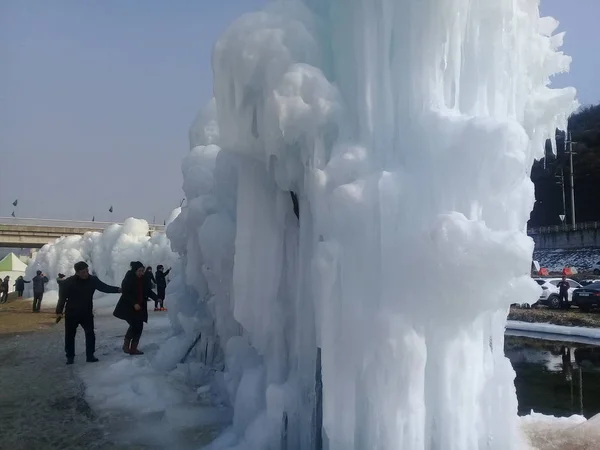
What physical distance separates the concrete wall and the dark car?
1024 inches

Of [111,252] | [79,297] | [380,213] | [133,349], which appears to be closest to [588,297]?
[133,349]

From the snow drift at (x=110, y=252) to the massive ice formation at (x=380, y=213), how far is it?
20.9 metres

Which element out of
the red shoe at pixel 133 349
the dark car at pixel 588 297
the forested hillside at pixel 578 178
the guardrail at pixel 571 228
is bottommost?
the red shoe at pixel 133 349

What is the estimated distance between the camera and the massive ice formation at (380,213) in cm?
405

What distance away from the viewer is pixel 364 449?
165 inches

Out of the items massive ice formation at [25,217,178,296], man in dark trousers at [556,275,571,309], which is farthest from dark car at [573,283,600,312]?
massive ice formation at [25,217,178,296]

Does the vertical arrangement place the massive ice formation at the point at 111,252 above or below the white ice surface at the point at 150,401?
above

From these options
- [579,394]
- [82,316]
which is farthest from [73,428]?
[579,394]

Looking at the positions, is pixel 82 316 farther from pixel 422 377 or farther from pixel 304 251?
pixel 422 377

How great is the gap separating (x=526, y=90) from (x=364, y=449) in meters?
4.13

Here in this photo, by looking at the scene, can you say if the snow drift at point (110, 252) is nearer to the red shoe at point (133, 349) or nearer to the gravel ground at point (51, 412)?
the red shoe at point (133, 349)

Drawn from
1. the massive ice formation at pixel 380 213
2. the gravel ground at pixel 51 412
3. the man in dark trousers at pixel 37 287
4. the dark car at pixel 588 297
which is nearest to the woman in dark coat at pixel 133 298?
the gravel ground at pixel 51 412

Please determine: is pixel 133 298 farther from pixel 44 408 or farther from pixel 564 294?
pixel 564 294

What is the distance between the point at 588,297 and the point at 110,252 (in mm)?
23576
